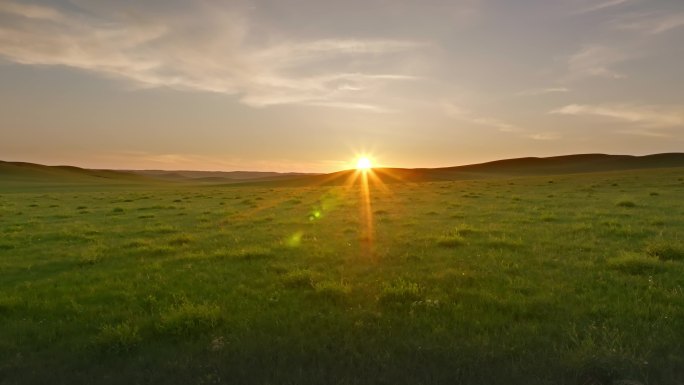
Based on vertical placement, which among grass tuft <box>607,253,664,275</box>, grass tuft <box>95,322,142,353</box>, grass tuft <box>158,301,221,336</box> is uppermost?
grass tuft <box>607,253,664,275</box>

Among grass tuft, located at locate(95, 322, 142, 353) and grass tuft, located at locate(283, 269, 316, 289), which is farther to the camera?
grass tuft, located at locate(283, 269, 316, 289)

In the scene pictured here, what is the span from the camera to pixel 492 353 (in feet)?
21.6

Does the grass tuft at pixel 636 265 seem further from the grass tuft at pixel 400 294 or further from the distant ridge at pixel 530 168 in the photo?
the distant ridge at pixel 530 168

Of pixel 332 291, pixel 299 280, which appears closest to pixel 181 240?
pixel 299 280

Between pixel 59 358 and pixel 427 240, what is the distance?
38.0ft

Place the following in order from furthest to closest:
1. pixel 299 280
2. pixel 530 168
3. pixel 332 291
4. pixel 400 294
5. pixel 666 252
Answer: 1. pixel 530 168
2. pixel 666 252
3. pixel 299 280
4. pixel 332 291
5. pixel 400 294

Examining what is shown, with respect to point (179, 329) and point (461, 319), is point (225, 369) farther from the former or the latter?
point (461, 319)

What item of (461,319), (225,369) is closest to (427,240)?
(461,319)

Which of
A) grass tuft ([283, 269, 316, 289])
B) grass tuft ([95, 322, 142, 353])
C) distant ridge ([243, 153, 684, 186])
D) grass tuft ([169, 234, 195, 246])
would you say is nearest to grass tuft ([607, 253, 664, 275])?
grass tuft ([283, 269, 316, 289])

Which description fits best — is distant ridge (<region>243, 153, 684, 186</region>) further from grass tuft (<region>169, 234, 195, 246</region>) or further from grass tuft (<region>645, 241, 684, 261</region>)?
grass tuft (<region>645, 241, 684, 261</region>)

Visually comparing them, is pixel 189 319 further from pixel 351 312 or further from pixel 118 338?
pixel 351 312

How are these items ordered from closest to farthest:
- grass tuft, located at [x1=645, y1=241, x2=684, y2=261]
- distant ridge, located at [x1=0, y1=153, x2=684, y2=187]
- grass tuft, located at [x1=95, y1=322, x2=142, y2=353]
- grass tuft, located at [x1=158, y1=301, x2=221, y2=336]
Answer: grass tuft, located at [x1=95, y1=322, x2=142, y2=353] → grass tuft, located at [x1=158, y1=301, x2=221, y2=336] → grass tuft, located at [x1=645, y1=241, x2=684, y2=261] → distant ridge, located at [x1=0, y1=153, x2=684, y2=187]

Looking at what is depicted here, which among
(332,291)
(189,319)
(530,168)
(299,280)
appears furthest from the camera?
(530,168)

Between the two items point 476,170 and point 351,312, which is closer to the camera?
point 351,312
